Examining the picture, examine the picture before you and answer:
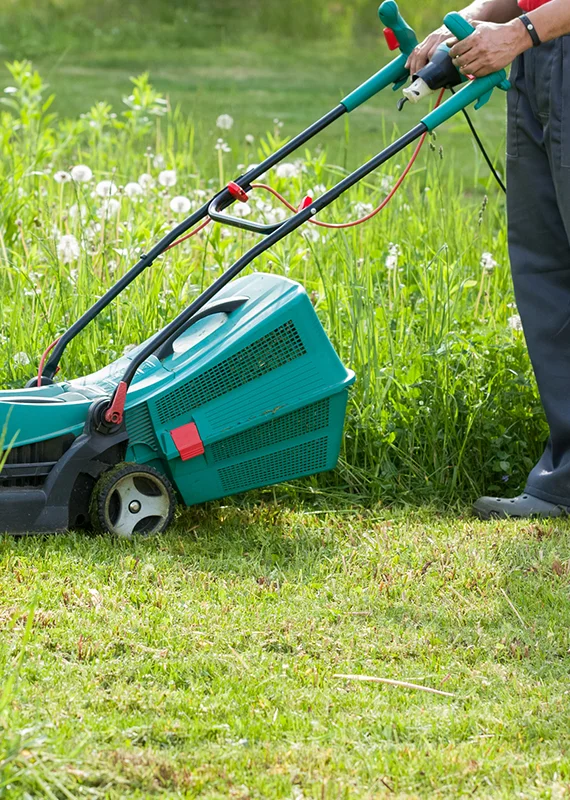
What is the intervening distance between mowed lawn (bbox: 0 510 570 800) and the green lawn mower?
0.42 feet

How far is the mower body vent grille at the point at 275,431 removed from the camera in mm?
3098

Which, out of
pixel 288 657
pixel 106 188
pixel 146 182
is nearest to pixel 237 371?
pixel 288 657

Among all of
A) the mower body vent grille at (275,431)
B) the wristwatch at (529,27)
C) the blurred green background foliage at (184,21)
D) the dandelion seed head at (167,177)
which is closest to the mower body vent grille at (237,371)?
the mower body vent grille at (275,431)

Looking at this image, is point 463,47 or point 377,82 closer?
point 463,47

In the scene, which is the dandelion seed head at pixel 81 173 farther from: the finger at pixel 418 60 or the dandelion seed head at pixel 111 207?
the finger at pixel 418 60

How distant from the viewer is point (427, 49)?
10.3ft

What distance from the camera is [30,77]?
553 cm

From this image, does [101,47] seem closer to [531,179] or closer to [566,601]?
[531,179]

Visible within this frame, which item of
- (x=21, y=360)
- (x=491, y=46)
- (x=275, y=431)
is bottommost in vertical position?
(x=275, y=431)

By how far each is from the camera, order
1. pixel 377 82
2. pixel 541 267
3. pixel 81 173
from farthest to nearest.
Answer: pixel 81 173, pixel 541 267, pixel 377 82

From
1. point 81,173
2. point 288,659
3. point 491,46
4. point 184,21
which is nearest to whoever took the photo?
point 288,659

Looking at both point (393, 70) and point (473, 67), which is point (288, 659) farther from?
point (393, 70)

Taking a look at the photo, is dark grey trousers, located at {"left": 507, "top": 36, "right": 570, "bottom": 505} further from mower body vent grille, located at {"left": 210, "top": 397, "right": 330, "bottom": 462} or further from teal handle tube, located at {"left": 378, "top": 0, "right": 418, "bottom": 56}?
mower body vent grille, located at {"left": 210, "top": 397, "right": 330, "bottom": 462}

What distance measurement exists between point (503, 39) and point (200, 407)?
1194mm
